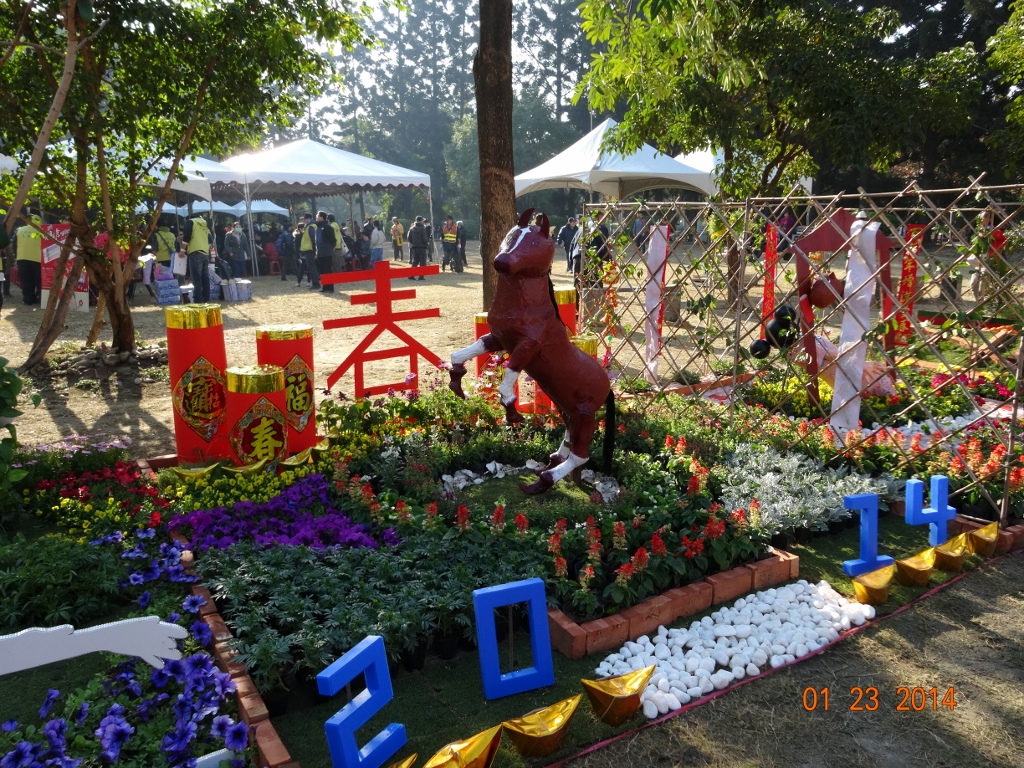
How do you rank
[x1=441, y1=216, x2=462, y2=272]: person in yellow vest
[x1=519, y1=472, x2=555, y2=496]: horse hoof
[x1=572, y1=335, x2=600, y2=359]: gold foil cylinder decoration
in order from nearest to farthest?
[x1=519, y1=472, x2=555, y2=496]: horse hoof
[x1=572, y1=335, x2=600, y2=359]: gold foil cylinder decoration
[x1=441, y1=216, x2=462, y2=272]: person in yellow vest

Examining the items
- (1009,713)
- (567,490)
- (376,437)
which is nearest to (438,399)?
(376,437)

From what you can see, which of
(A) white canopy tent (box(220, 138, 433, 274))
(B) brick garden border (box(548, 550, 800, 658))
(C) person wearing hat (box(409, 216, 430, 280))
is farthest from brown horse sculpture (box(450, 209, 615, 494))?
(C) person wearing hat (box(409, 216, 430, 280))

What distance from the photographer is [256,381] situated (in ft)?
16.4

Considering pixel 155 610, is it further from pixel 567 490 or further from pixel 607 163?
pixel 607 163

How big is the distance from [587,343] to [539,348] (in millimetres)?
1524

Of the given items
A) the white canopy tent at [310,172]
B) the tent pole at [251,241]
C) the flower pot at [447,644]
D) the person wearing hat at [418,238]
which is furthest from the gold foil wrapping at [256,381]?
the person wearing hat at [418,238]

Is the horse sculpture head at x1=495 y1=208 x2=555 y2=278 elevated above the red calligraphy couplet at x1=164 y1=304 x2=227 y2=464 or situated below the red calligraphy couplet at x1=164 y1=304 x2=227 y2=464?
above

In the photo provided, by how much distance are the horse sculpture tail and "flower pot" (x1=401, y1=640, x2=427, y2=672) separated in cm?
220

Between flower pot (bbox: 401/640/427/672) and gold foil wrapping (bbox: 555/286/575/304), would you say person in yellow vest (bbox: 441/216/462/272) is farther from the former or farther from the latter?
flower pot (bbox: 401/640/427/672)

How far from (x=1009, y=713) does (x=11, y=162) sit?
15.2m

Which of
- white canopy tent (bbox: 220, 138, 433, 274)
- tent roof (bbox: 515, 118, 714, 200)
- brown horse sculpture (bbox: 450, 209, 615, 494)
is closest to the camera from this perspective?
brown horse sculpture (bbox: 450, 209, 615, 494)

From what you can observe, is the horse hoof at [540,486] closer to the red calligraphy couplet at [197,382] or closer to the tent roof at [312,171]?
the red calligraphy couplet at [197,382]

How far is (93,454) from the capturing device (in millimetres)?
5094

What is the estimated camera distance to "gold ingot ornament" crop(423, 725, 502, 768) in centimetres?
240
